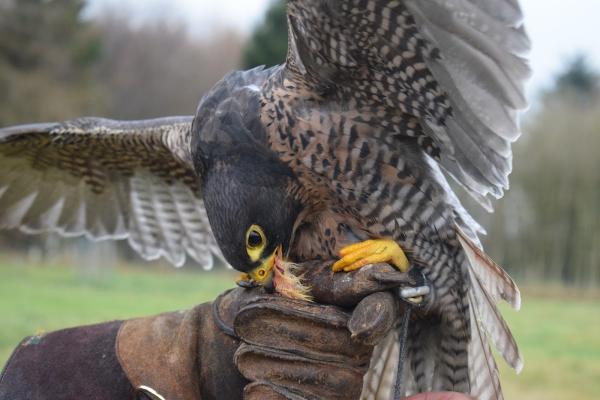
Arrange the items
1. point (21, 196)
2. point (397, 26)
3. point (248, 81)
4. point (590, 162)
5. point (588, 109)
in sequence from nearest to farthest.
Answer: point (397, 26)
point (248, 81)
point (21, 196)
point (590, 162)
point (588, 109)

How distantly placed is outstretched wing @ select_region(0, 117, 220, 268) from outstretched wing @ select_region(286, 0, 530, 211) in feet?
4.88

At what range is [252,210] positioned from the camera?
8.48ft

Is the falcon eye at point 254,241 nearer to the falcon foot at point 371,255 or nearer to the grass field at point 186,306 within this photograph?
the falcon foot at point 371,255

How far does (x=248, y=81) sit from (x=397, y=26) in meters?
0.74

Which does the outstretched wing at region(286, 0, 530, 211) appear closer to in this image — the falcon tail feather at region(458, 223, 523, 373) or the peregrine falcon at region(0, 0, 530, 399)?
the peregrine falcon at region(0, 0, 530, 399)

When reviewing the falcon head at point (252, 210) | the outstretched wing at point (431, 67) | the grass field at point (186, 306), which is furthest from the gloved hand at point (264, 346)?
the grass field at point (186, 306)

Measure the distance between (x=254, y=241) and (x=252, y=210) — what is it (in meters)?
0.11

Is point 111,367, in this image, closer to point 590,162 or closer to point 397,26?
point 397,26

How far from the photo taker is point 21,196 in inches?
161

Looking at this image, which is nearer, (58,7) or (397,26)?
(397,26)

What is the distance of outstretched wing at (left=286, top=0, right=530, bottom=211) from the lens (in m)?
2.29

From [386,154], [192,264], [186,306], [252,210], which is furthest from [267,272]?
[192,264]

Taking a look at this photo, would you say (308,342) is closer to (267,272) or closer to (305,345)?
(305,345)

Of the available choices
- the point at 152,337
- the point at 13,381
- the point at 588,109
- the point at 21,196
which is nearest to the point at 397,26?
the point at 152,337
